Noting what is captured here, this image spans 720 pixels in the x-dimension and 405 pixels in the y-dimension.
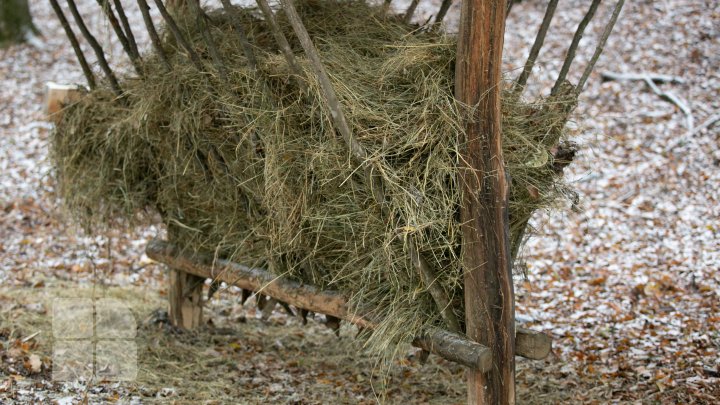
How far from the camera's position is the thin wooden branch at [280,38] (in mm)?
3752

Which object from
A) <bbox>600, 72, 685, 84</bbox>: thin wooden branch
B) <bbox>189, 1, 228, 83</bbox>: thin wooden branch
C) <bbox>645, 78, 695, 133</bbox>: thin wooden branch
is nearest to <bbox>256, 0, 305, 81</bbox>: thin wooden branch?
<bbox>189, 1, 228, 83</bbox>: thin wooden branch

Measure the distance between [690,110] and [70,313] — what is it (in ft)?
23.1

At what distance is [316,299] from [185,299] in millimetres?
1912

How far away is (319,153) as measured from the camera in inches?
152

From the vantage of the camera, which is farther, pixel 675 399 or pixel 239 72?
pixel 675 399

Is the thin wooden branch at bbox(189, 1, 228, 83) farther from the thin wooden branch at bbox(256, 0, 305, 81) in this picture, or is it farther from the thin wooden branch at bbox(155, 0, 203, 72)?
the thin wooden branch at bbox(256, 0, 305, 81)

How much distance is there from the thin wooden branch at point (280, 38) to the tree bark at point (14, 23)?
964cm

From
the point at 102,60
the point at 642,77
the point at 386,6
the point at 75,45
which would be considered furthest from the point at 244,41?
the point at 642,77

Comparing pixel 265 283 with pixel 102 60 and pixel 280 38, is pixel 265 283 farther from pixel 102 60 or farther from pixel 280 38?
pixel 102 60

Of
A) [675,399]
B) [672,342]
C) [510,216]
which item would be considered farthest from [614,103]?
[510,216]

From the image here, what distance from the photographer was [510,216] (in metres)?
3.94

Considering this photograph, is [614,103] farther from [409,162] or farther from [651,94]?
[409,162]

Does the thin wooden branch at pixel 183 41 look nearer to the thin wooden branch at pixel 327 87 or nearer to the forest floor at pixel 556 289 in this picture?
the forest floor at pixel 556 289

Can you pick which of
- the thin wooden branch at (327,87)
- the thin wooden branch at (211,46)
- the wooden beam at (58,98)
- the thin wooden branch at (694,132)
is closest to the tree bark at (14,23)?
the wooden beam at (58,98)
